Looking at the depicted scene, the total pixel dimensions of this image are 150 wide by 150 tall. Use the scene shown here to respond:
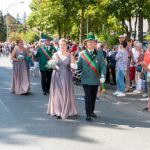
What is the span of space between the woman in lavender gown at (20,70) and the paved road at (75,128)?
4.67ft

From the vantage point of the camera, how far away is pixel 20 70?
1393 cm

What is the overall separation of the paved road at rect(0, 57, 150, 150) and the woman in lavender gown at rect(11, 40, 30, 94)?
4.67 feet

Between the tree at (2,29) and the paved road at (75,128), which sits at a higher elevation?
the tree at (2,29)

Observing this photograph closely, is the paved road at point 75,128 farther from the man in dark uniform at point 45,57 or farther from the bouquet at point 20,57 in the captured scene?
the bouquet at point 20,57

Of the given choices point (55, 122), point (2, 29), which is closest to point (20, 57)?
point (55, 122)

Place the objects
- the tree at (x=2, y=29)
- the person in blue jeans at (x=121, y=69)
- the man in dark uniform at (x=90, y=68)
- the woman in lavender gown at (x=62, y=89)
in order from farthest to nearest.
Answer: the tree at (x=2, y=29)
the person in blue jeans at (x=121, y=69)
the woman in lavender gown at (x=62, y=89)
the man in dark uniform at (x=90, y=68)

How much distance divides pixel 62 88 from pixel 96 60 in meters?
0.95

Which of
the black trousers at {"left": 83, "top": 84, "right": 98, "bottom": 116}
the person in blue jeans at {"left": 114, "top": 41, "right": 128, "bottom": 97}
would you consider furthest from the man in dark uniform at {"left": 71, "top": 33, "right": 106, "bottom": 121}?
the person in blue jeans at {"left": 114, "top": 41, "right": 128, "bottom": 97}

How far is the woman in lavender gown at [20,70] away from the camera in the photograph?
1374cm

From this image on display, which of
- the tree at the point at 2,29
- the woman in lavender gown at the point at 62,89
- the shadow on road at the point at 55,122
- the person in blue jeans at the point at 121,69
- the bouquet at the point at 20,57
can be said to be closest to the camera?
the shadow on road at the point at 55,122

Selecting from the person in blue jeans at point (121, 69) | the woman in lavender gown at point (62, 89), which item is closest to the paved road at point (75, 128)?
the woman in lavender gown at point (62, 89)

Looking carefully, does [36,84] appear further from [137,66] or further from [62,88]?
[62,88]

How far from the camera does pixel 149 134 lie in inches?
323

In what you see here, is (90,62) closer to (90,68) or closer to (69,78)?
(90,68)
